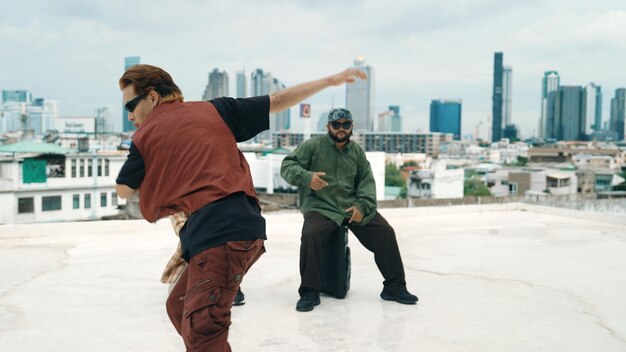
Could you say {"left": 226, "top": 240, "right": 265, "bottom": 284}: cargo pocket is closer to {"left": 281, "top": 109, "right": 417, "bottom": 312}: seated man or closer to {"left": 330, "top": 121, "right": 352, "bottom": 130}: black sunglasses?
{"left": 281, "top": 109, "right": 417, "bottom": 312}: seated man

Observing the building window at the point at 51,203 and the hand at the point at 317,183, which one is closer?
the hand at the point at 317,183

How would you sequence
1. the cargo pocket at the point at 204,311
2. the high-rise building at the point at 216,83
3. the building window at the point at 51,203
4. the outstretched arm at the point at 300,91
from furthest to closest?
1. the high-rise building at the point at 216,83
2. the building window at the point at 51,203
3. the outstretched arm at the point at 300,91
4. the cargo pocket at the point at 204,311

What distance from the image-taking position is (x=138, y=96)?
2158 millimetres

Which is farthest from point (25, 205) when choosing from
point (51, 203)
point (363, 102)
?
point (363, 102)

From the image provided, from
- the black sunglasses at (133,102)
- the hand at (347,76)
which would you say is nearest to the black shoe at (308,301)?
the hand at (347,76)

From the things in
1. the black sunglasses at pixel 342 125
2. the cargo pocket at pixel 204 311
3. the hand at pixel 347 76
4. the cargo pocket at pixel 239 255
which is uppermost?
the hand at pixel 347 76

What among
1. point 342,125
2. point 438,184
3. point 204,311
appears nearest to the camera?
point 204,311

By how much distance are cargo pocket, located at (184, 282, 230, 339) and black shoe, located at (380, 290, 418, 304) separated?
2.10 metres

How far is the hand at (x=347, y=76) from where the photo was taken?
2576 mm

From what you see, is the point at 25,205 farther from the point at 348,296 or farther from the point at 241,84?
the point at 241,84

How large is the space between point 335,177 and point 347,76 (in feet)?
5.05

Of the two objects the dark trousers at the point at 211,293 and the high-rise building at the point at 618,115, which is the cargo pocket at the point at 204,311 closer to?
the dark trousers at the point at 211,293

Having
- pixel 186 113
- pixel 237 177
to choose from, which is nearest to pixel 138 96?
pixel 186 113

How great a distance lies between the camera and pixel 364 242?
4.09 m
